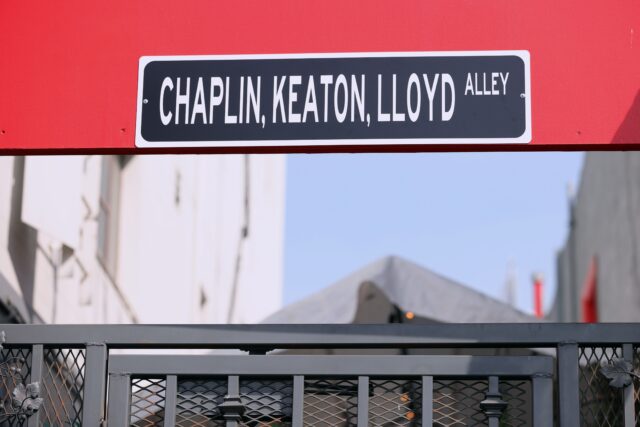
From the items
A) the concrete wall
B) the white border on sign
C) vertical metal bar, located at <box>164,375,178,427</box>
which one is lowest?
vertical metal bar, located at <box>164,375,178,427</box>

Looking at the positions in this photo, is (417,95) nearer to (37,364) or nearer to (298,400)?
(298,400)

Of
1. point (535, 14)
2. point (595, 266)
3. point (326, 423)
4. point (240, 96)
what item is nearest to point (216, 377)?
point (326, 423)

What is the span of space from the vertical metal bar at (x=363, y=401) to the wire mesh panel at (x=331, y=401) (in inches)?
1.9

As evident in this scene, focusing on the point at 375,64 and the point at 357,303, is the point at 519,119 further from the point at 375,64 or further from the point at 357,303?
the point at 357,303

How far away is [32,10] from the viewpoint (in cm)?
Answer: 548

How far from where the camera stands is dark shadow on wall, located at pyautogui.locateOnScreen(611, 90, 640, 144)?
5.05 m

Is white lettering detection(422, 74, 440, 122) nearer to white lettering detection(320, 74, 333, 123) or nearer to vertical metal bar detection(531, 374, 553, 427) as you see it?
white lettering detection(320, 74, 333, 123)

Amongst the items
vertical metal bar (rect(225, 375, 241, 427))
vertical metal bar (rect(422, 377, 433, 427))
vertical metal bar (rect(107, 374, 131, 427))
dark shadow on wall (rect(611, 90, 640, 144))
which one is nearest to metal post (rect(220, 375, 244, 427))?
vertical metal bar (rect(225, 375, 241, 427))

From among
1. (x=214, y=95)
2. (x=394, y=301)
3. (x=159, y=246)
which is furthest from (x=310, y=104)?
(x=159, y=246)

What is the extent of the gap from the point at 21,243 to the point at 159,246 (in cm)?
545

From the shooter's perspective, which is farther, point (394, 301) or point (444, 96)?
point (394, 301)

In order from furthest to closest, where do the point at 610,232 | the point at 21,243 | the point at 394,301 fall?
1. the point at 610,232
2. the point at 394,301
3. the point at 21,243

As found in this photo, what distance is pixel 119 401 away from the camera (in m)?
4.83

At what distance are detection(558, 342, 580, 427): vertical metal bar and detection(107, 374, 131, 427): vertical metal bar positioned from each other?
1471mm
